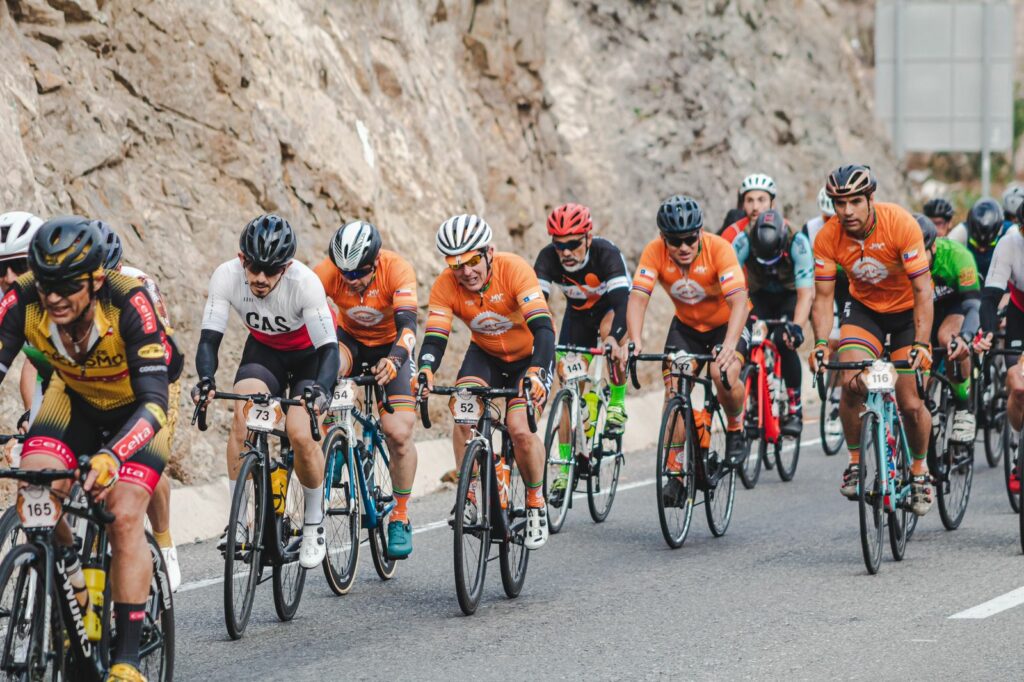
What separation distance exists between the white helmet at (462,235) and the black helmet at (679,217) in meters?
2.01

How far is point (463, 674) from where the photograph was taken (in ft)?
21.8

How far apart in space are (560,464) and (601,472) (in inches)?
21.5

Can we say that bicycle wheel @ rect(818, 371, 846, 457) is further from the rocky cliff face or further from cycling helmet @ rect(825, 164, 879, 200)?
cycling helmet @ rect(825, 164, 879, 200)

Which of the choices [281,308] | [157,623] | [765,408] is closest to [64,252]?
[157,623]

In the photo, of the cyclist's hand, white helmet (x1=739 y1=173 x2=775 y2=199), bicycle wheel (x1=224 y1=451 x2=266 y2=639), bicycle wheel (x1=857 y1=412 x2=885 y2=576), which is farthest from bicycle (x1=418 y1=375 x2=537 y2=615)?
white helmet (x1=739 y1=173 x2=775 y2=199)

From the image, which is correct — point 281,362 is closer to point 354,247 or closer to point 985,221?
point 354,247

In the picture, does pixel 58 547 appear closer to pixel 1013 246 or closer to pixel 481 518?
pixel 481 518

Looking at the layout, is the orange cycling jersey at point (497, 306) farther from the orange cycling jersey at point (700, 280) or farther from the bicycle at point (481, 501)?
the orange cycling jersey at point (700, 280)

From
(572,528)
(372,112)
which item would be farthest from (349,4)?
(572,528)

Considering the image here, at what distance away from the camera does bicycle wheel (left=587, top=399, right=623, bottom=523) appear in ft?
35.3

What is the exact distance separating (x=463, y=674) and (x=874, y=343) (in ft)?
13.3

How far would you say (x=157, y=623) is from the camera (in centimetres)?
584

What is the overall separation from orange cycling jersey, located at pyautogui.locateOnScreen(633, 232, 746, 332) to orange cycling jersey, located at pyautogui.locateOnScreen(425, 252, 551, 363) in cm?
164

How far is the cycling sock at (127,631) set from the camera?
5516 mm
